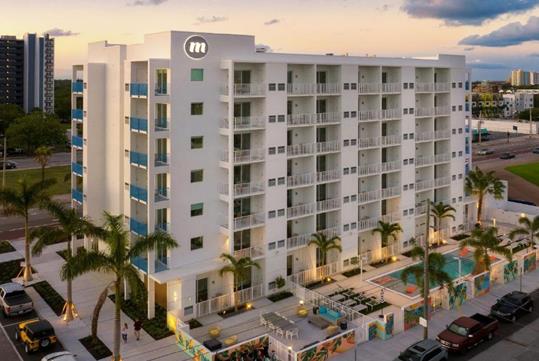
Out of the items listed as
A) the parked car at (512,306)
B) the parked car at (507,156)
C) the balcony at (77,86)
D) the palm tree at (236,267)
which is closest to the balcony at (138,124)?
the balcony at (77,86)

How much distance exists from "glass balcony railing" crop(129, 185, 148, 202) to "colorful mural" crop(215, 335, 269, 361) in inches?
539

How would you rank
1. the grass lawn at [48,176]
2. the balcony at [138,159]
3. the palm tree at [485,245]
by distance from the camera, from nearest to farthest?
1. the balcony at [138,159]
2. the palm tree at [485,245]
3. the grass lawn at [48,176]

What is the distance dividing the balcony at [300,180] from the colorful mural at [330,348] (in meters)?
14.5

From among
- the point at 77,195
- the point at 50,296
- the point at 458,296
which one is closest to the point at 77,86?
the point at 77,195

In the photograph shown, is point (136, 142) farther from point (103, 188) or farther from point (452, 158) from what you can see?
point (452, 158)

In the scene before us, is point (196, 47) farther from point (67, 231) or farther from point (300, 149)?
point (67, 231)

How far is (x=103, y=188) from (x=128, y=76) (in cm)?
1109

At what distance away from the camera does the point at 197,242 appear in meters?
41.3

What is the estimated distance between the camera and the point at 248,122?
138ft

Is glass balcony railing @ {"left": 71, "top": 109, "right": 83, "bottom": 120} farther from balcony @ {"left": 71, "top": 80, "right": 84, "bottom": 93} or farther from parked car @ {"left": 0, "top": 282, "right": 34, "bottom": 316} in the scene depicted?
parked car @ {"left": 0, "top": 282, "right": 34, "bottom": 316}

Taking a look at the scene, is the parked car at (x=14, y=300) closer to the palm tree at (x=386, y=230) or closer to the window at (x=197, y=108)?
the window at (x=197, y=108)

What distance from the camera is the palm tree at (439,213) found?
182 ft

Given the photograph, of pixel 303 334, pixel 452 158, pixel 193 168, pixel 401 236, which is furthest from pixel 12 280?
pixel 452 158

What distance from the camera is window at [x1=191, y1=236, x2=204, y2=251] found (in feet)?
135
